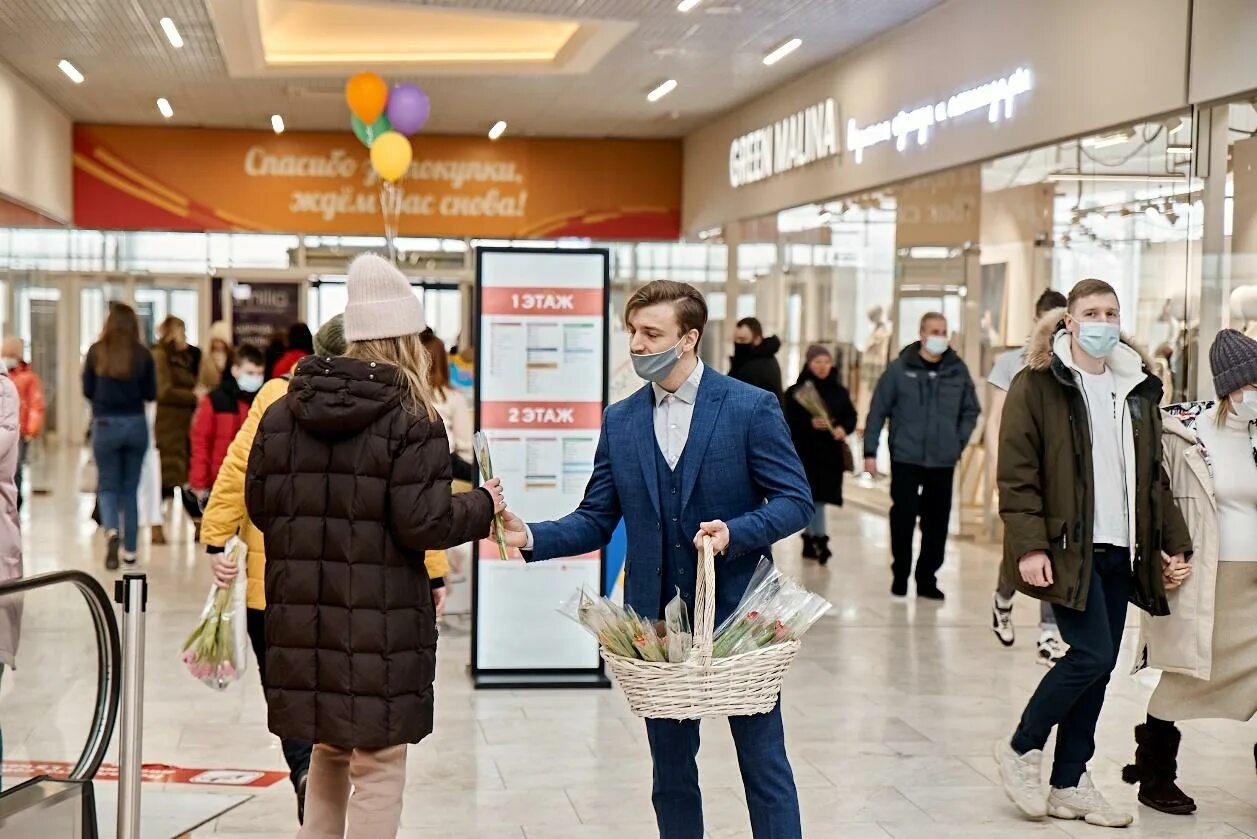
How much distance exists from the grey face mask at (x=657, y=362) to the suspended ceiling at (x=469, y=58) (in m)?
9.02

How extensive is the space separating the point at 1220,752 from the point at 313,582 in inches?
152

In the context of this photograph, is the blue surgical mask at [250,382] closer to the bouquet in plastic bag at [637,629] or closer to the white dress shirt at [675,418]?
the white dress shirt at [675,418]

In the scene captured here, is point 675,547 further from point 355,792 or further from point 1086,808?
point 1086,808

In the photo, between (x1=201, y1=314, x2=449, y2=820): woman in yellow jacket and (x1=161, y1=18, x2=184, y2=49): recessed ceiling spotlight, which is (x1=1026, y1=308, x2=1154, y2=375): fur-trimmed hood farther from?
(x1=161, y1=18, x2=184, y2=49): recessed ceiling spotlight

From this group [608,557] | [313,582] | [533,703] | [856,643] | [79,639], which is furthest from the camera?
[856,643]

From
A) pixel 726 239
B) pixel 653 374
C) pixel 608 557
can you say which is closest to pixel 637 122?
pixel 726 239

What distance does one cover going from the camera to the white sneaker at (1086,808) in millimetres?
4812

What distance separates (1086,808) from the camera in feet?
15.9

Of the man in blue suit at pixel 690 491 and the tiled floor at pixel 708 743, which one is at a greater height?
the man in blue suit at pixel 690 491

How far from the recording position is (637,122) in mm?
19594

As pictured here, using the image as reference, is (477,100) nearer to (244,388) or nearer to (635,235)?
(635,235)

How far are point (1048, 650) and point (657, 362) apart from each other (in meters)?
4.59

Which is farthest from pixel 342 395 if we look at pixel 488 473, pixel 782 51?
pixel 782 51

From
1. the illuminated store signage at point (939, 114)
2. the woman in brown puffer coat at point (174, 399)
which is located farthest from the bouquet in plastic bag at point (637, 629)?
the woman in brown puffer coat at point (174, 399)
